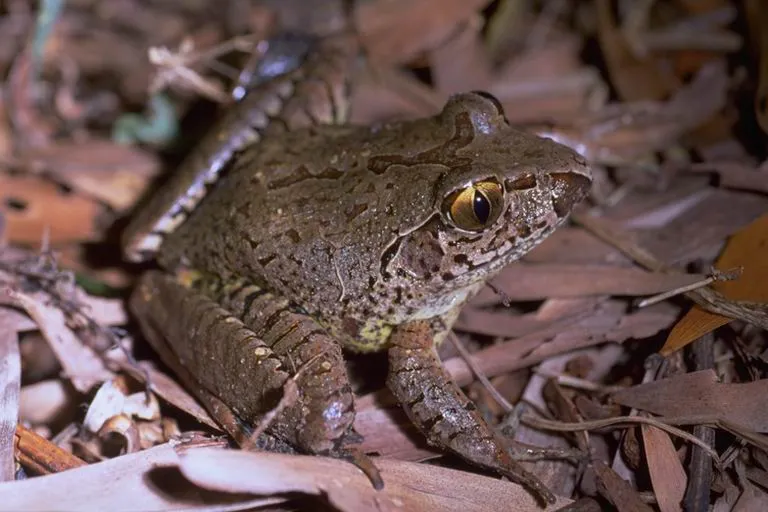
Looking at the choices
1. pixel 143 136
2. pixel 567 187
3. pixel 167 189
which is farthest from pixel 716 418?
pixel 143 136

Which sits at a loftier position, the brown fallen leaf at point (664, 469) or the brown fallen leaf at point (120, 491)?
the brown fallen leaf at point (120, 491)

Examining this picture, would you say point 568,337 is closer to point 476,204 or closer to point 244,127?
point 476,204

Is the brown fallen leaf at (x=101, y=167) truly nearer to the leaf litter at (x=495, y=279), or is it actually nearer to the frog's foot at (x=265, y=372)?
the leaf litter at (x=495, y=279)

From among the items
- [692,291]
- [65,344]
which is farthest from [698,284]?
[65,344]

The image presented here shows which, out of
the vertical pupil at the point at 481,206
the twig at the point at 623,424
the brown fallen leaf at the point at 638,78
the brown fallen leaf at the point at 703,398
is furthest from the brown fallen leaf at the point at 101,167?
the brown fallen leaf at the point at 703,398

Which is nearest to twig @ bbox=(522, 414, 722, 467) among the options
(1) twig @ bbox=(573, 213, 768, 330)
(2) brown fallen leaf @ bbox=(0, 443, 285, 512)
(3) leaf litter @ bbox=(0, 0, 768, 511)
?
(3) leaf litter @ bbox=(0, 0, 768, 511)

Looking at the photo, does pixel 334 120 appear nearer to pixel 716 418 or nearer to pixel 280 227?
pixel 280 227
